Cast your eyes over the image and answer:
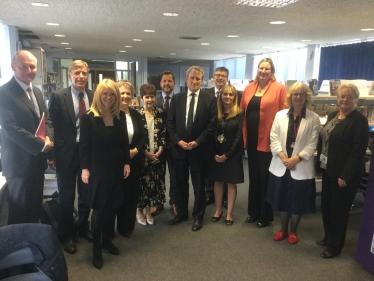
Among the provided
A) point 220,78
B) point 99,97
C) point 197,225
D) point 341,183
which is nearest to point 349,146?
point 341,183

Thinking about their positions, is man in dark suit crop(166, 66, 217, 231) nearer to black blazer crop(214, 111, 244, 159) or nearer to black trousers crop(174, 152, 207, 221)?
black trousers crop(174, 152, 207, 221)

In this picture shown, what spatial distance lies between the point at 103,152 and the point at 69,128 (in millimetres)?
412

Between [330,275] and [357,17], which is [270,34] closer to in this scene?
[357,17]

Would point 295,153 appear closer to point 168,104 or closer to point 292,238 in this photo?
point 292,238

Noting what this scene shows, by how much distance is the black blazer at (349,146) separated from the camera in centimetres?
245

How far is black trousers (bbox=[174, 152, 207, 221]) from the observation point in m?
3.06

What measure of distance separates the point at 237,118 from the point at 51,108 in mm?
1682

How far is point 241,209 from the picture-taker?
3.74 m

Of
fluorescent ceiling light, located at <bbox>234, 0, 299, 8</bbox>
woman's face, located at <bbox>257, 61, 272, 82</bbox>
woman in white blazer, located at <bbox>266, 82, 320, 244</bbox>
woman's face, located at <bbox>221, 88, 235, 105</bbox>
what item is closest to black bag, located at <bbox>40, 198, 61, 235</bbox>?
woman's face, located at <bbox>221, 88, 235, 105</bbox>

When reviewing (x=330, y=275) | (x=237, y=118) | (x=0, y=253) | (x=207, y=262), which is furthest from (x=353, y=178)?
(x=0, y=253)

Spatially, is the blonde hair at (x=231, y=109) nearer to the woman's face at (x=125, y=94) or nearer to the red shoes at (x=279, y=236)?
the woman's face at (x=125, y=94)

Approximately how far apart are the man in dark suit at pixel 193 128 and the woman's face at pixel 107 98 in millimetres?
807

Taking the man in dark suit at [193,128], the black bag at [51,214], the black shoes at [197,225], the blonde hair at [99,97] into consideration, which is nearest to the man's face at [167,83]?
the man in dark suit at [193,128]

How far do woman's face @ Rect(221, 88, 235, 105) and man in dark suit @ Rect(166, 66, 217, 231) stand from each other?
0.40 ft
